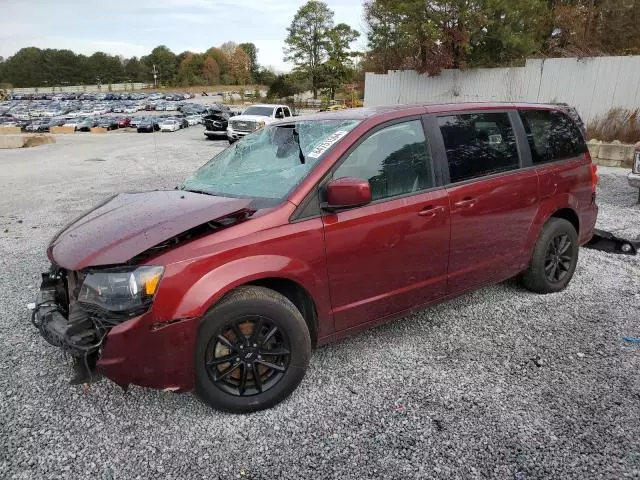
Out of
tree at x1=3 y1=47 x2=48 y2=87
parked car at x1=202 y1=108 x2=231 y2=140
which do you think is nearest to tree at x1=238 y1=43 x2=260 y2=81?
tree at x1=3 y1=47 x2=48 y2=87

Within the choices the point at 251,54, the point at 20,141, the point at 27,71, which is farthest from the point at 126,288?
the point at 27,71

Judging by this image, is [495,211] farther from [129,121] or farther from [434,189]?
[129,121]

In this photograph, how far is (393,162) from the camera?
3.29 m

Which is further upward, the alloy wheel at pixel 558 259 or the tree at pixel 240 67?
the tree at pixel 240 67

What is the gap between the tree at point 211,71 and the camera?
141 m

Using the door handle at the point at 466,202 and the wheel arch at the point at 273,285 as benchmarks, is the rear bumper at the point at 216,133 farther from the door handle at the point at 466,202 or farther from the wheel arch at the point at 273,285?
the wheel arch at the point at 273,285

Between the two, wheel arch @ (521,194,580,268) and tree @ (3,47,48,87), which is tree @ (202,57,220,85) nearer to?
tree @ (3,47,48,87)

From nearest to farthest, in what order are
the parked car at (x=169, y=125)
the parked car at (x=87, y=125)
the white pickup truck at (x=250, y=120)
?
the white pickup truck at (x=250, y=120), the parked car at (x=169, y=125), the parked car at (x=87, y=125)

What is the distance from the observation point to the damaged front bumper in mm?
2469

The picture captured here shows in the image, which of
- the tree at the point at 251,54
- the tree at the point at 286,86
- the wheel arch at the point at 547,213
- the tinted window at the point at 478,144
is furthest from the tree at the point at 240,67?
the tinted window at the point at 478,144

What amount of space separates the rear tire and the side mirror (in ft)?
7.01

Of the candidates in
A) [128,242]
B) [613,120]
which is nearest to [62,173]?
[128,242]

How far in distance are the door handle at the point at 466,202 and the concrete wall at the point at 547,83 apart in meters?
10.1

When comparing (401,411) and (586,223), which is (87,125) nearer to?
(586,223)
